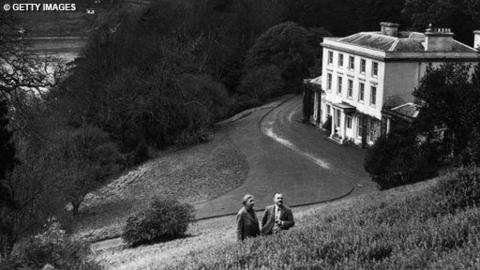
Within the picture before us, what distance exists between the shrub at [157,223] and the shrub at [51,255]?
38.4 feet

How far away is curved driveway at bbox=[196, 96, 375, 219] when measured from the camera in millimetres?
44125

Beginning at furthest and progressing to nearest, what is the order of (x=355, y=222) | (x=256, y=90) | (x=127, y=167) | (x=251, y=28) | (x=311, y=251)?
(x=251, y=28) → (x=256, y=90) → (x=127, y=167) → (x=355, y=222) → (x=311, y=251)

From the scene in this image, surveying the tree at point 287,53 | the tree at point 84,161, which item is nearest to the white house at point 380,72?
the tree at point 84,161

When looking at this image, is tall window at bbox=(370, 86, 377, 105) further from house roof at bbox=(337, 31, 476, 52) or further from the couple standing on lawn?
the couple standing on lawn

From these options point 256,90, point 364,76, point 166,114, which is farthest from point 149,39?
point 364,76

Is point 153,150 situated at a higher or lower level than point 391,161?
lower

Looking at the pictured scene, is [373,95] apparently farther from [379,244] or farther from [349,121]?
[379,244]

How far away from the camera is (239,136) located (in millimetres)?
62375

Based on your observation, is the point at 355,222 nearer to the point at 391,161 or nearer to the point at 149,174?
the point at 391,161

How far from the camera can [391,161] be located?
38.9 m

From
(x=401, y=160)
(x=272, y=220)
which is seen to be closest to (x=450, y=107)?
(x=401, y=160)

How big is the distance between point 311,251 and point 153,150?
164 feet

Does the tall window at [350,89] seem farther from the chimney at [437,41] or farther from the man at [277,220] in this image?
the man at [277,220]

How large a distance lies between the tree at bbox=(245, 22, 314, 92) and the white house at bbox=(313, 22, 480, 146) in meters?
19.6
